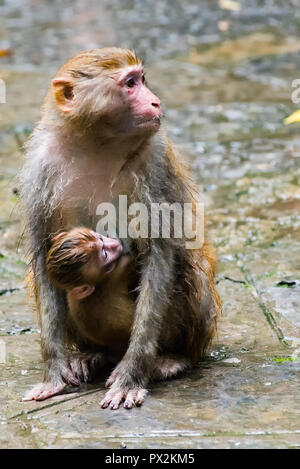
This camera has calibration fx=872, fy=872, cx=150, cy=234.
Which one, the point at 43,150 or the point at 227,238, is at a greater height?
the point at 43,150

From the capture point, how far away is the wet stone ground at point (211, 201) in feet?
13.4

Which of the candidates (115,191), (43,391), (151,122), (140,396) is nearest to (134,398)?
(140,396)

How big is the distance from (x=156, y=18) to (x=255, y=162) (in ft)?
23.5

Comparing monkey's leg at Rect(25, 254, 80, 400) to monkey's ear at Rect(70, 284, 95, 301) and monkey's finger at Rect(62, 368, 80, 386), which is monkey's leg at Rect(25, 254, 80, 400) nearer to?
monkey's finger at Rect(62, 368, 80, 386)

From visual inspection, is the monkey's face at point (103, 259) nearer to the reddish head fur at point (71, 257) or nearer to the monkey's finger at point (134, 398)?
the reddish head fur at point (71, 257)

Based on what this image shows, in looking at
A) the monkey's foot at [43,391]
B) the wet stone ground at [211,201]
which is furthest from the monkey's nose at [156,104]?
the monkey's foot at [43,391]

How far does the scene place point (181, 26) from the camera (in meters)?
14.2

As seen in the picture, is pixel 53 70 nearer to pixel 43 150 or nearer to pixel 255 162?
pixel 255 162

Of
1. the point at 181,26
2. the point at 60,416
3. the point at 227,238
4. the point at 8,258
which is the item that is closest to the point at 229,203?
the point at 227,238

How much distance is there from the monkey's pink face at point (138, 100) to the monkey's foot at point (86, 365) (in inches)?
53.6

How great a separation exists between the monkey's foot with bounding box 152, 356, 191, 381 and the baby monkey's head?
0.58 metres

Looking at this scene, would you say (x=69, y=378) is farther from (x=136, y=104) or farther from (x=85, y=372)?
(x=136, y=104)

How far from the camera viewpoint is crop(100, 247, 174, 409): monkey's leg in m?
4.50

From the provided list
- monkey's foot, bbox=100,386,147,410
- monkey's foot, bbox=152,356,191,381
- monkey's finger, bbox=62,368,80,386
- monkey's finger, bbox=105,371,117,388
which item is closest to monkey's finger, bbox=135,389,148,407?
monkey's foot, bbox=100,386,147,410
